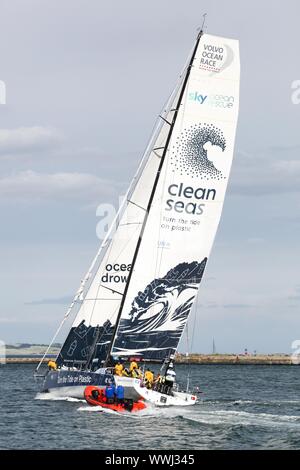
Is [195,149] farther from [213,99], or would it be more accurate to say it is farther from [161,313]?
[161,313]

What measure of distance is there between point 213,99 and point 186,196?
504 cm

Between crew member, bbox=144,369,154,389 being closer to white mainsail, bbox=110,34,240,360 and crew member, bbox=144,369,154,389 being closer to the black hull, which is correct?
the black hull

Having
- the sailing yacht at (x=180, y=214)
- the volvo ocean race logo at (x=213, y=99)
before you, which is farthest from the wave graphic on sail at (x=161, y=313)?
the volvo ocean race logo at (x=213, y=99)

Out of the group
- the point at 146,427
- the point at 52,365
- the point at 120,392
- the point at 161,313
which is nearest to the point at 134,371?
the point at 120,392

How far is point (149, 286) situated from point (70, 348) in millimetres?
7165

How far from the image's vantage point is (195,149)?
48.1m

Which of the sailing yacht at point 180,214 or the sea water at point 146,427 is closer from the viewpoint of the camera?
the sea water at point 146,427

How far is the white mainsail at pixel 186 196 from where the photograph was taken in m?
48.0

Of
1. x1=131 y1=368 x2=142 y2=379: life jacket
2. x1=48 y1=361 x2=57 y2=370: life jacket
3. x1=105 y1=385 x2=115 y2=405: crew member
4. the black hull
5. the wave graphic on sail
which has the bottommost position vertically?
x1=105 y1=385 x2=115 y2=405: crew member

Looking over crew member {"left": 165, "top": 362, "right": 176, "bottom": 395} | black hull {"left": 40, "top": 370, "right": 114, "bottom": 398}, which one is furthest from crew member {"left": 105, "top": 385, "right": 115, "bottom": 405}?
crew member {"left": 165, "top": 362, "right": 176, "bottom": 395}

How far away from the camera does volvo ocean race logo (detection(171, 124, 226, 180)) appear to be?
157 ft

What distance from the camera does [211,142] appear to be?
158 ft

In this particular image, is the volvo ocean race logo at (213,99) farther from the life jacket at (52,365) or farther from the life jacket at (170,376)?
the life jacket at (52,365)
